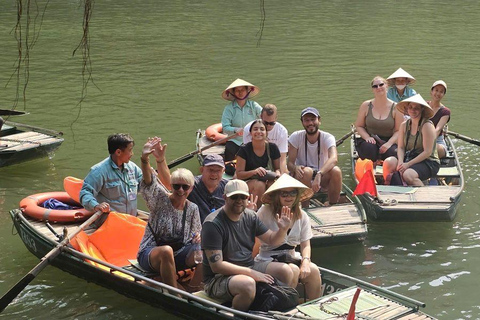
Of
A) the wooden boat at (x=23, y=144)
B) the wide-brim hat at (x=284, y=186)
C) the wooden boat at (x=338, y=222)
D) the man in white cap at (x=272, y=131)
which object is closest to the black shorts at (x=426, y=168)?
the wooden boat at (x=338, y=222)

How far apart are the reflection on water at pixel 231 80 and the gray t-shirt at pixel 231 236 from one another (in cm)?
134

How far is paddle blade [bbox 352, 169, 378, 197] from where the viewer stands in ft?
33.8

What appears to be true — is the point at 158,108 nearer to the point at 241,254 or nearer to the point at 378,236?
the point at 378,236

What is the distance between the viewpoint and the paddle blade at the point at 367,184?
10.3 metres

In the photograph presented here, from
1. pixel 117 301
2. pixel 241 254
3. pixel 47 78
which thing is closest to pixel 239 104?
pixel 117 301

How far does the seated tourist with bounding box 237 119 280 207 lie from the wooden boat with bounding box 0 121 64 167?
4.32 m

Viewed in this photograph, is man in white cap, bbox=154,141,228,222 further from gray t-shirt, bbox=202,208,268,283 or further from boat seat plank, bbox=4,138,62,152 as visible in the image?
boat seat plank, bbox=4,138,62,152

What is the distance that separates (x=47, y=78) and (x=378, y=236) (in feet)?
36.5

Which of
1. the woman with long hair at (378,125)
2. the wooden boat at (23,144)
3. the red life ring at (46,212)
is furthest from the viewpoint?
the wooden boat at (23,144)

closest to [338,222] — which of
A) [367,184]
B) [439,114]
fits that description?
[367,184]

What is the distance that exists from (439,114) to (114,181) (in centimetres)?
532

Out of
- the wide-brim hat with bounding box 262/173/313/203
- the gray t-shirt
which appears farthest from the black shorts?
the gray t-shirt

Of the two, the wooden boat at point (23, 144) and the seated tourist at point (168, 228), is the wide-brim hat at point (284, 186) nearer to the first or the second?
the seated tourist at point (168, 228)

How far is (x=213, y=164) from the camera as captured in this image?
28.3 feet
